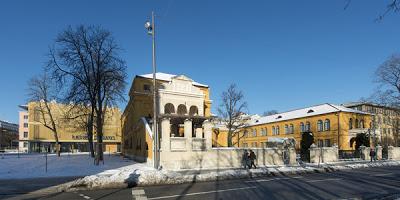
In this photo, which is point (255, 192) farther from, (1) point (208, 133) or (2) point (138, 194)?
(1) point (208, 133)

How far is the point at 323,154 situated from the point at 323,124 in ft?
108

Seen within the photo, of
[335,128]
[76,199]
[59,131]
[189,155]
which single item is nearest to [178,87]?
[189,155]

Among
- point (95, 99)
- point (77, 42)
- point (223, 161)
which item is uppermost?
point (77, 42)

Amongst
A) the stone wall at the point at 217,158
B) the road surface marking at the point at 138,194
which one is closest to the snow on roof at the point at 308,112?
the stone wall at the point at 217,158

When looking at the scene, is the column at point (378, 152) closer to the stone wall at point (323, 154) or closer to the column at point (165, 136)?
the stone wall at point (323, 154)

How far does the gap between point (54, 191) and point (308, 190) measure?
1099 cm

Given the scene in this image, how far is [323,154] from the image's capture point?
1586 inches

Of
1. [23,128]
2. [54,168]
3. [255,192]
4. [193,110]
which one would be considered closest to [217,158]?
[193,110]

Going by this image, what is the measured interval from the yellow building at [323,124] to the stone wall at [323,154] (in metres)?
16.5

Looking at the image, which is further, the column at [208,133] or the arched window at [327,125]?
the arched window at [327,125]

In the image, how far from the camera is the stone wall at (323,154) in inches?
1522

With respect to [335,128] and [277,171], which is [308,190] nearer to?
[277,171]

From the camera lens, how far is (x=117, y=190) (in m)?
16.0

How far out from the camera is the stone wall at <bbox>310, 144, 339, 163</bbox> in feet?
127
